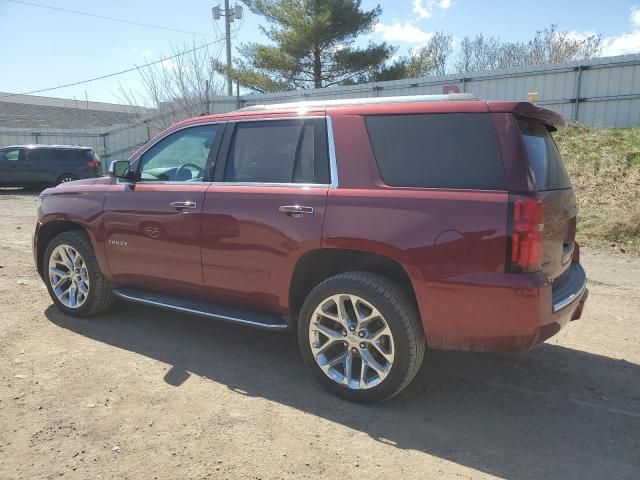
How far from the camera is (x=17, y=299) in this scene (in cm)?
537

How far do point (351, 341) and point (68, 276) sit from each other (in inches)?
119

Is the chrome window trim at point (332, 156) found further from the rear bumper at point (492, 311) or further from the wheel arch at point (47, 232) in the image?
the wheel arch at point (47, 232)

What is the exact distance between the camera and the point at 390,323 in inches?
121

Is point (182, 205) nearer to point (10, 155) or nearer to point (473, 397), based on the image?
point (473, 397)

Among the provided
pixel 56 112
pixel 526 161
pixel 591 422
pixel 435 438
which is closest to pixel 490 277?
pixel 526 161

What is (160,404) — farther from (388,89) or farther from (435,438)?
(388,89)

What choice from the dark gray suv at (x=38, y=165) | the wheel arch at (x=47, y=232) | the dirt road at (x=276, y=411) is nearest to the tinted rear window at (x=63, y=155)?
the dark gray suv at (x=38, y=165)

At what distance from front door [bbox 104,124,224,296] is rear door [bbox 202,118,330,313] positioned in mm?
147

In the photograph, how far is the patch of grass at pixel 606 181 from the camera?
26.5ft

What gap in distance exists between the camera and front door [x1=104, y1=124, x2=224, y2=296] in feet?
13.0

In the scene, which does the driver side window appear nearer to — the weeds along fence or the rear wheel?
the weeds along fence

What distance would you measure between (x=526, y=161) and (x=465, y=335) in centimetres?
104

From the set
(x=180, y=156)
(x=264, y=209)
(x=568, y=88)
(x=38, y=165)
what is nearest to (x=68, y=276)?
(x=180, y=156)

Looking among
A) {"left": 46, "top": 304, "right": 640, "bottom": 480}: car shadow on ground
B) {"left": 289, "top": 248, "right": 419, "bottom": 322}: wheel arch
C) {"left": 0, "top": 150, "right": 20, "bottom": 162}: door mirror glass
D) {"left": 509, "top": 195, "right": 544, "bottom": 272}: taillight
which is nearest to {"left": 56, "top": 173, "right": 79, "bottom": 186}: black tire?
{"left": 0, "top": 150, "right": 20, "bottom": 162}: door mirror glass
